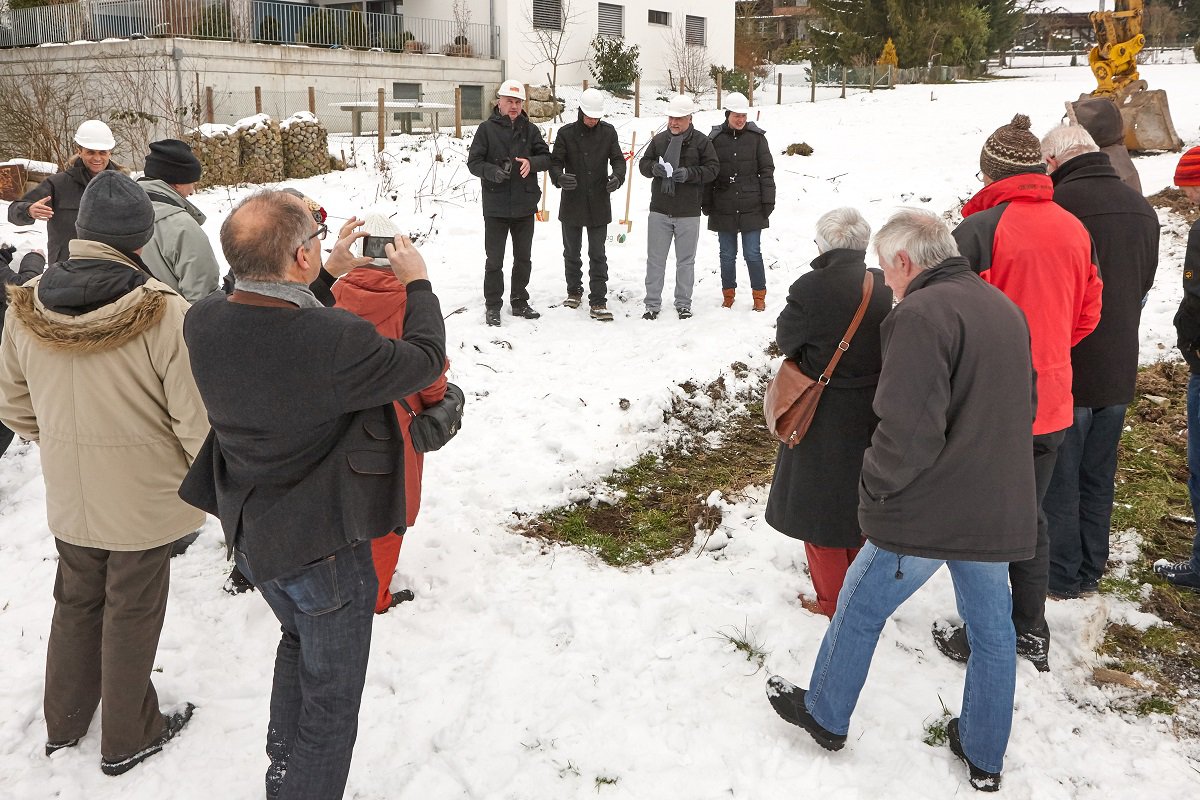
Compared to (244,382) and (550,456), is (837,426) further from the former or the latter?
(550,456)

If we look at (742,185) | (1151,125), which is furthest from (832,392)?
(1151,125)

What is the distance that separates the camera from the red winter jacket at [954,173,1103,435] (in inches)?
133

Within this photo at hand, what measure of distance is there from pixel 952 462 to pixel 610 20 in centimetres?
2841

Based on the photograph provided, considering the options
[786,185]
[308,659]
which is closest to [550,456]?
[308,659]

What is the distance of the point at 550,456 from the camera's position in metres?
5.79

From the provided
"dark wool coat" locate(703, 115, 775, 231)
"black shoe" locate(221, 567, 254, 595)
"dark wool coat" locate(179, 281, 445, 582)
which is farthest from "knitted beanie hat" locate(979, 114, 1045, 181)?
"dark wool coat" locate(703, 115, 775, 231)

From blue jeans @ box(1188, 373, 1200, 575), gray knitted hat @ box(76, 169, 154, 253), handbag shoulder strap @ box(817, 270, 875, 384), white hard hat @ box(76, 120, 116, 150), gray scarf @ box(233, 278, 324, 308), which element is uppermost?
white hard hat @ box(76, 120, 116, 150)

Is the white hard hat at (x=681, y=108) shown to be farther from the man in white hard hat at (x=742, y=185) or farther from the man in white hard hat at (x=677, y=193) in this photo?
the man in white hard hat at (x=742, y=185)

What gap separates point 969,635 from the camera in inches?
118

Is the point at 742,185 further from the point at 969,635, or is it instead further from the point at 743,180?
the point at 969,635

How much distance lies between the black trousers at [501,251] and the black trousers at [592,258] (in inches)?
17.6

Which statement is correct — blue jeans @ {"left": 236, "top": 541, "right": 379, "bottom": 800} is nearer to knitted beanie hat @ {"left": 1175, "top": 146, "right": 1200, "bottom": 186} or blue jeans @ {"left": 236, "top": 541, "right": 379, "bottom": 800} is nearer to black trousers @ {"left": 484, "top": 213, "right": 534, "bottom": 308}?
knitted beanie hat @ {"left": 1175, "top": 146, "right": 1200, "bottom": 186}

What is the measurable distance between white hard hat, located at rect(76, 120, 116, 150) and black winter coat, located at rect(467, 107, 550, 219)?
2.92 metres

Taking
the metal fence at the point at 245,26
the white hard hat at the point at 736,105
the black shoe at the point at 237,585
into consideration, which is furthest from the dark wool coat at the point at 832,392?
the metal fence at the point at 245,26
